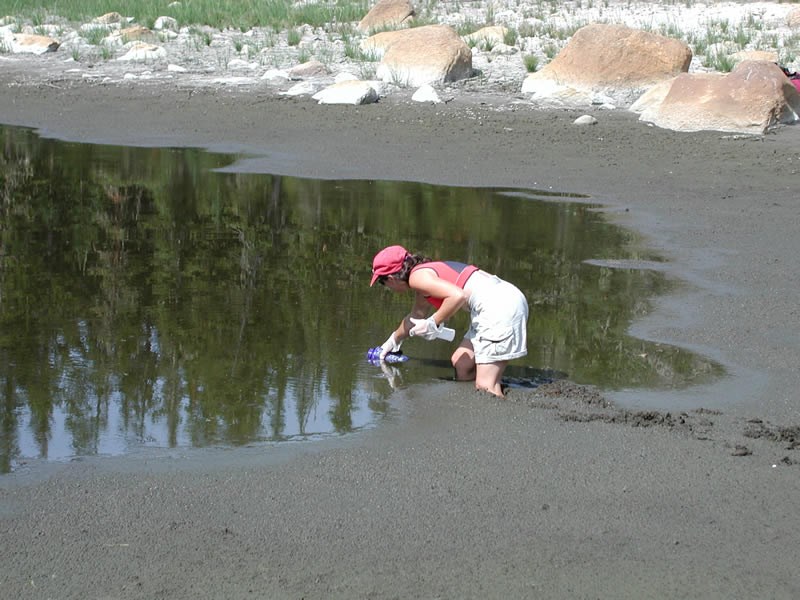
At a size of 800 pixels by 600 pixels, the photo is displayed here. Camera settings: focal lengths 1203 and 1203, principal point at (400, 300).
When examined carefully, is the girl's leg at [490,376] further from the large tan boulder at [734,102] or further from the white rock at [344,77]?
the white rock at [344,77]

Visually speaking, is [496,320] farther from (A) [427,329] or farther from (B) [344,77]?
(B) [344,77]

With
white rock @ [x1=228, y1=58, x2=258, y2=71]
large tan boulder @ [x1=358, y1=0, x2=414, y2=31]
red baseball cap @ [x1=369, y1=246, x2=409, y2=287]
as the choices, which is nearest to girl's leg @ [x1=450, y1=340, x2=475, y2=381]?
red baseball cap @ [x1=369, y1=246, x2=409, y2=287]

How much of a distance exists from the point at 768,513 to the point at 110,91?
16.7 m

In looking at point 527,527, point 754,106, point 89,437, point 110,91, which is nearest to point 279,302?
point 89,437

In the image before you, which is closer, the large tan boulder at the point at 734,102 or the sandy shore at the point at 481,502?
the sandy shore at the point at 481,502

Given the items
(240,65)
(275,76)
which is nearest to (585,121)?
(275,76)

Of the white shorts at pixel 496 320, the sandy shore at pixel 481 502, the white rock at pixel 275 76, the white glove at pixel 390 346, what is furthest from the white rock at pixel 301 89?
the white shorts at pixel 496 320

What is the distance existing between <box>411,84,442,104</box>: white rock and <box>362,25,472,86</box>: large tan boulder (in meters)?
0.96

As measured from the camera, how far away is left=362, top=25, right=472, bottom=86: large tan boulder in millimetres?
19000

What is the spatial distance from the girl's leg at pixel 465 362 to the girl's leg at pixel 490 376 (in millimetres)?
249

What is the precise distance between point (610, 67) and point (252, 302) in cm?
1106

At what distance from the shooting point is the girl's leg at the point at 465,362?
6.75 metres

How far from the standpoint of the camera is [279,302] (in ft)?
27.0

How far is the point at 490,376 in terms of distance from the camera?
647 cm
